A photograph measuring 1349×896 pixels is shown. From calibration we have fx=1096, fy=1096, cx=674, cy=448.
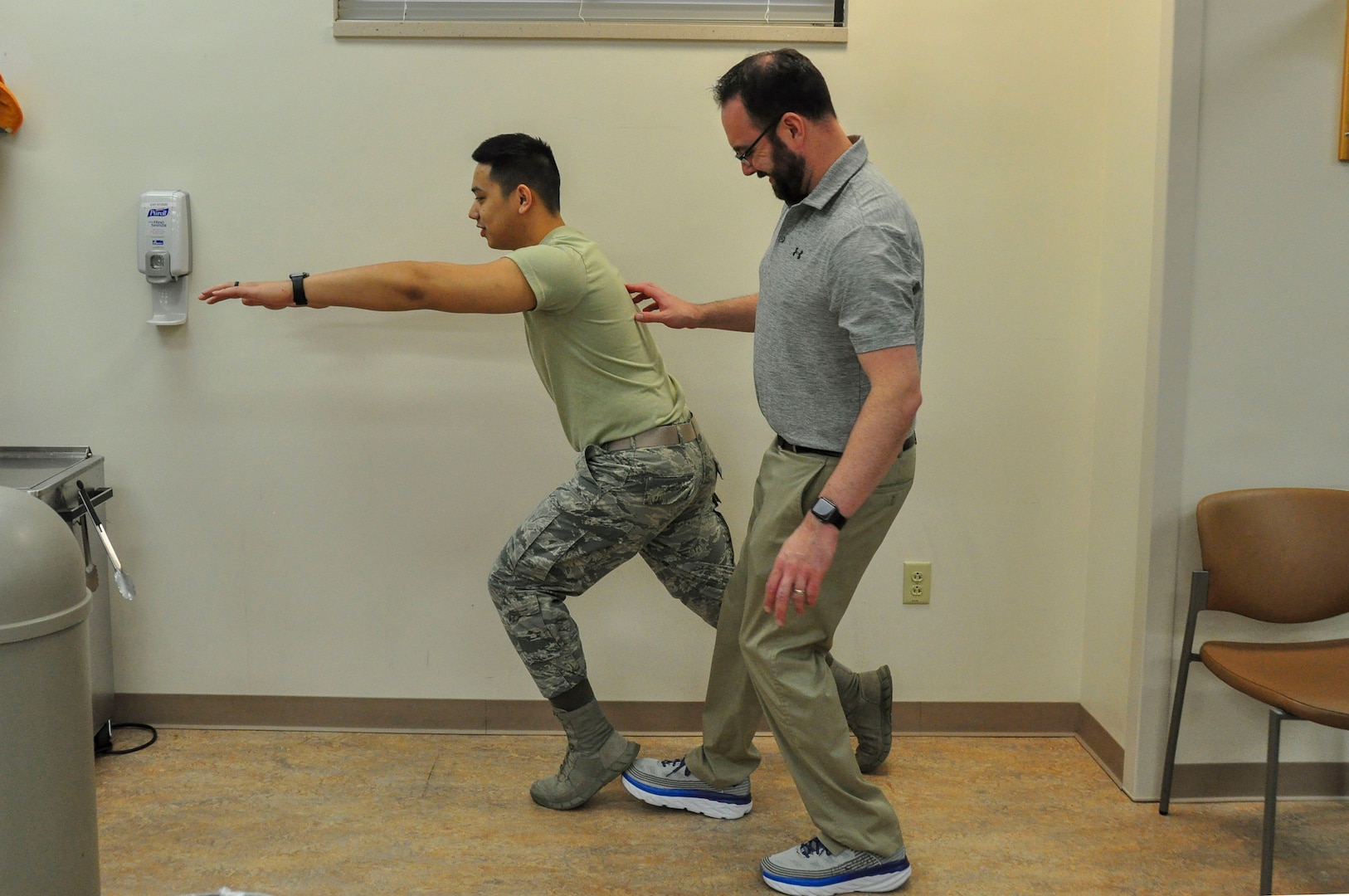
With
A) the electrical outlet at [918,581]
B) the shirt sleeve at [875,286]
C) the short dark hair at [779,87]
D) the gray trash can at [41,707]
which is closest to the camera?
the gray trash can at [41,707]

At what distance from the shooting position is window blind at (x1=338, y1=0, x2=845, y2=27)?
9.20ft

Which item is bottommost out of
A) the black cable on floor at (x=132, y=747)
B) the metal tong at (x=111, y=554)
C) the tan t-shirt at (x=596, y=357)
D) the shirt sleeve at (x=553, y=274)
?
the black cable on floor at (x=132, y=747)

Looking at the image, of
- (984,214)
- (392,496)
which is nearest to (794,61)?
(984,214)

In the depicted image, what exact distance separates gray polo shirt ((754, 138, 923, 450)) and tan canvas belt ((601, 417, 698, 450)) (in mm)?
321

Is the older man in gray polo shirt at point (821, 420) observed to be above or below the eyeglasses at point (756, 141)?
below

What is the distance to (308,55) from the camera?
109 inches

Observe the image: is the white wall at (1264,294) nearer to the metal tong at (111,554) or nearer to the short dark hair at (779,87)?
the short dark hair at (779,87)

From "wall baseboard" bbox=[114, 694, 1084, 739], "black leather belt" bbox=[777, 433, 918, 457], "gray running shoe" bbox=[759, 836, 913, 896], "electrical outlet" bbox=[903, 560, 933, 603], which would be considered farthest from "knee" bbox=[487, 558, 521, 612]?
"electrical outlet" bbox=[903, 560, 933, 603]

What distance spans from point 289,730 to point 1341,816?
265 cm

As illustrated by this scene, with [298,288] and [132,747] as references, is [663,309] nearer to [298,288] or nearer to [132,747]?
[298,288]

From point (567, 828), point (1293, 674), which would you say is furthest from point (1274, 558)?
point (567, 828)

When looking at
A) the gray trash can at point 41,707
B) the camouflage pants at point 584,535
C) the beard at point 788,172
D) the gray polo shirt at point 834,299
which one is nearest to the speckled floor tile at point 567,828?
the camouflage pants at point 584,535

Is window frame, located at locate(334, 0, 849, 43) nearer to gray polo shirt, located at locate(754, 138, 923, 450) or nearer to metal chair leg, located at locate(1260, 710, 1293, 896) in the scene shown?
gray polo shirt, located at locate(754, 138, 923, 450)

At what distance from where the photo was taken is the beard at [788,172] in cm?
209
